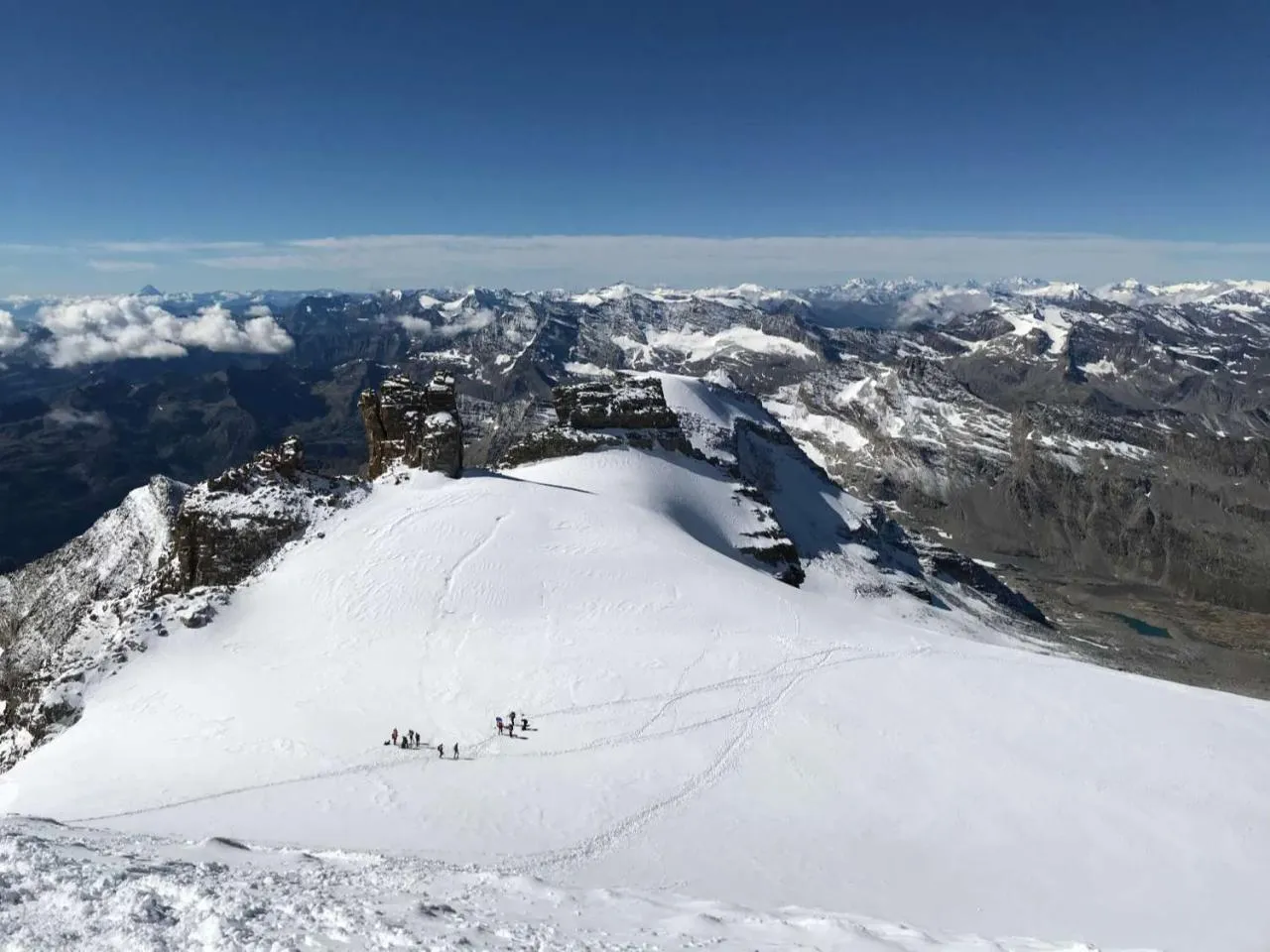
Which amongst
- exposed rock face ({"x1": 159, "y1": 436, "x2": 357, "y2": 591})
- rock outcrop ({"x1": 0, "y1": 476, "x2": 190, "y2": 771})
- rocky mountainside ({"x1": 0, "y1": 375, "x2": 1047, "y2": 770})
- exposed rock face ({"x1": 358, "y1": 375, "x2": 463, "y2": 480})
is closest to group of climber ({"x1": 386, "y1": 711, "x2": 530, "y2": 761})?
rocky mountainside ({"x1": 0, "y1": 375, "x2": 1047, "y2": 770})

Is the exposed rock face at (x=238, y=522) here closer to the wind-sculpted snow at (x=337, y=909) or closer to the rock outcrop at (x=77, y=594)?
the rock outcrop at (x=77, y=594)

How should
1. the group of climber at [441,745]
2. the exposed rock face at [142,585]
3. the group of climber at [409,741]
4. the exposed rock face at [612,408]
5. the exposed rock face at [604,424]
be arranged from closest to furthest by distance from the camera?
the group of climber at [441,745]
the group of climber at [409,741]
the exposed rock face at [142,585]
the exposed rock face at [604,424]
the exposed rock face at [612,408]

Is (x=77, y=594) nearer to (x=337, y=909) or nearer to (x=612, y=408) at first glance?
(x=612, y=408)

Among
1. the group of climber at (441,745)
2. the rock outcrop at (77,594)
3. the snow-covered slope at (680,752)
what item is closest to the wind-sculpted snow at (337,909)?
the snow-covered slope at (680,752)

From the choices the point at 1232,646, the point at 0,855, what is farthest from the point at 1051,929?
the point at 1232,646

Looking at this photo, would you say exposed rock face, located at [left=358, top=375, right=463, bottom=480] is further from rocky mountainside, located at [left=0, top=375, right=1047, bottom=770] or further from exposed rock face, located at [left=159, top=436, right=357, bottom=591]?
exposed rock face, located at [left=159, top=436, right=357, bottom=591]

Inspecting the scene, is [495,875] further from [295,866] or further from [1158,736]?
[1158,736]
